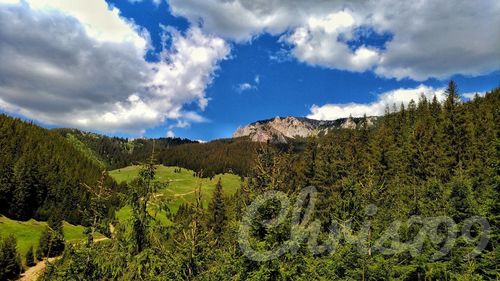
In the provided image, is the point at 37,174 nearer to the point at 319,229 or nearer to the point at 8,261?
the point at 8,261

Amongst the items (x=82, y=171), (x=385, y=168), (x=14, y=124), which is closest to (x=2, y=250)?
(x=385, y=168)

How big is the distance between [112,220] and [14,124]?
189756 millimetres

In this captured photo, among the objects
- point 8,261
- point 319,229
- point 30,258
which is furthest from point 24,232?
point 319,229

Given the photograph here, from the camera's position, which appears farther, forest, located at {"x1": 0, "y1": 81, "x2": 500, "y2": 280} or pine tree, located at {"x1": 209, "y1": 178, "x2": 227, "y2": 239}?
pine tree, located at {"x1": 209, "y1": 178, "x2": 227, "y2": 239}

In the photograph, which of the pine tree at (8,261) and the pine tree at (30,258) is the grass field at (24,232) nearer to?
the pine tree at (30,258)

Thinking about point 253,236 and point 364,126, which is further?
point 364,126

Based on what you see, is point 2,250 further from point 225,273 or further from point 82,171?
point 82,171

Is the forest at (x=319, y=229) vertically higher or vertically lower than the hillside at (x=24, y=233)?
higher

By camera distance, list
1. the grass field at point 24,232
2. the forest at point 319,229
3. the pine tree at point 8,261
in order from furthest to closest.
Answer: the grass field at point 24,232 → the pine tree at point 8,261 → the forest at point 319,229

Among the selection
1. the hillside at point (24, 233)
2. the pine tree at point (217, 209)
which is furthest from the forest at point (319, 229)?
the hillside at point (24, 233)

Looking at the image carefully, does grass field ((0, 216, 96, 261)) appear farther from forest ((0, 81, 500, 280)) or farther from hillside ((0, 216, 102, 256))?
forest ((0, 81, 500, 280))

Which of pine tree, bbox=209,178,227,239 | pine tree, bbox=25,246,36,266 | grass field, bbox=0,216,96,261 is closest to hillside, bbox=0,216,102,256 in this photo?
grass field, bbox=0,216,96,261

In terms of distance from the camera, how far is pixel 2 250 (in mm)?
65875

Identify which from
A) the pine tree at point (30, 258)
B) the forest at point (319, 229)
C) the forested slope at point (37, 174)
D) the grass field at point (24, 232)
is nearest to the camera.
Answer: the forest at point (319, 229)
